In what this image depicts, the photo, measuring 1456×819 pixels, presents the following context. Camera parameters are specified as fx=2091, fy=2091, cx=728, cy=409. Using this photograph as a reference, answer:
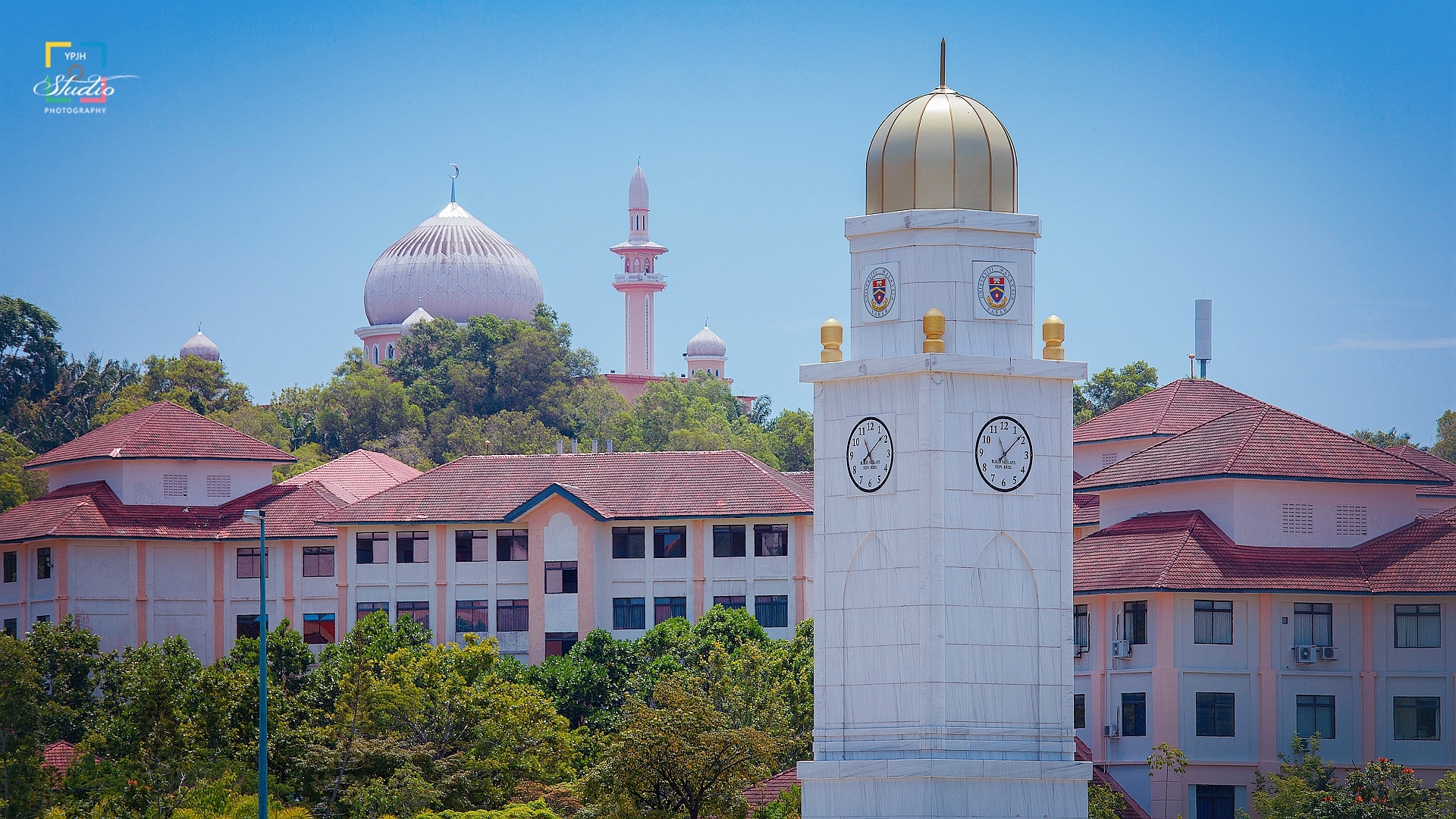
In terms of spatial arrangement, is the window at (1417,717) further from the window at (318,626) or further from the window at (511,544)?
the window at (318,626)

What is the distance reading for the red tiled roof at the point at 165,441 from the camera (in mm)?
79188

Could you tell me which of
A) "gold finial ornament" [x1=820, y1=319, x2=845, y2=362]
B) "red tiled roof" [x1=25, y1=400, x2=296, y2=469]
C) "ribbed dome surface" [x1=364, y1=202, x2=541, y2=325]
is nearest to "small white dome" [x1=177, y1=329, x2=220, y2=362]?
"ribbed dome surface" [x1=364, y1=202, x2=541, y2=325]

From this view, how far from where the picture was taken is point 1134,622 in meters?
55.2

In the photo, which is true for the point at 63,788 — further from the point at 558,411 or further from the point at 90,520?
Result: the point at 558,411

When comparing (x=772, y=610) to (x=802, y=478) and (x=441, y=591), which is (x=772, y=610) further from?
(x=441, y=591)

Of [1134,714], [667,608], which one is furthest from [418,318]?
[1134,714]

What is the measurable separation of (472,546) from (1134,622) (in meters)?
28.2

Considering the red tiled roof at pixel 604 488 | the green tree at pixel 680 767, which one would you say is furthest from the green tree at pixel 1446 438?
the green tree at pixel 680 767

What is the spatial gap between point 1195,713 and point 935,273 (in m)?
23.6

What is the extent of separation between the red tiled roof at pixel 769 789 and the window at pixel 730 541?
2574 centimetres

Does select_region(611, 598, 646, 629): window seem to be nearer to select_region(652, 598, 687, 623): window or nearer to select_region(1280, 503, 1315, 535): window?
select_region(652, 598, 687, 623): window

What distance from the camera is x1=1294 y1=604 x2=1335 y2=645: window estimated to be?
178 feet

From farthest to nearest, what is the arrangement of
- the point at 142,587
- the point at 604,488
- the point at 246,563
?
1. the point at 246,563
2. the point at 142,587
3. the point at 604,488

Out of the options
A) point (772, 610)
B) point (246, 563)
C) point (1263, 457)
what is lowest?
point (772, 610)
